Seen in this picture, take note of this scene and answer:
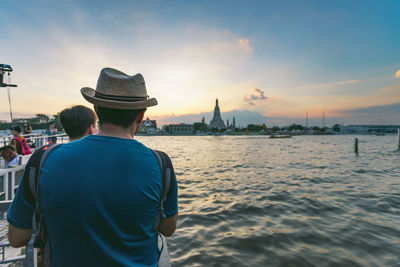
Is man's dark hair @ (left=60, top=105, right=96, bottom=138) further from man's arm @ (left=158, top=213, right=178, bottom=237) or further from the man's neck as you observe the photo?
man's arm @ (left=158, top=213, right=178, bottom=237)

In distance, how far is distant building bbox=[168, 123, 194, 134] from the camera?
165500 millimetres

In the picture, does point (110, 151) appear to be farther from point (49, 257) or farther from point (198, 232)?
point (198, 232)

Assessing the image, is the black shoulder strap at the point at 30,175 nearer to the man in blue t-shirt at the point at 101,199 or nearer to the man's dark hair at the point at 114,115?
the man in blue t-shirt at the point at 101,199

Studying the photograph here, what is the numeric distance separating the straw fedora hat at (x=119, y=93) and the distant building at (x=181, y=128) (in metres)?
165

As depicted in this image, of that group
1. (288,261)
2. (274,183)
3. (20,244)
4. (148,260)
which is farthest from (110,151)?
(274,183)

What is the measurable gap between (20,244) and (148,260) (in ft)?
3.39

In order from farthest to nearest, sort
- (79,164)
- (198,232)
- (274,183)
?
(274,183) < (198,232) < (79,164)

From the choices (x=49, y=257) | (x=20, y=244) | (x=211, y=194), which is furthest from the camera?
(x=211, y=194)

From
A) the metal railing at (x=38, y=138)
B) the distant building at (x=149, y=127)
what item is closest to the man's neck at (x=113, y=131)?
the metal railing at (x=38, y=138)

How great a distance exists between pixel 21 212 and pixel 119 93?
1.10m

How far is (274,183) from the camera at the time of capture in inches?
397

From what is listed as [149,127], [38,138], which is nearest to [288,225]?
[38,138]

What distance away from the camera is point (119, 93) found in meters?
1.53

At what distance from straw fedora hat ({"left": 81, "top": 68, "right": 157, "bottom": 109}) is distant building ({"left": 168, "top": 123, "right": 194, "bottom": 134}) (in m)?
165
